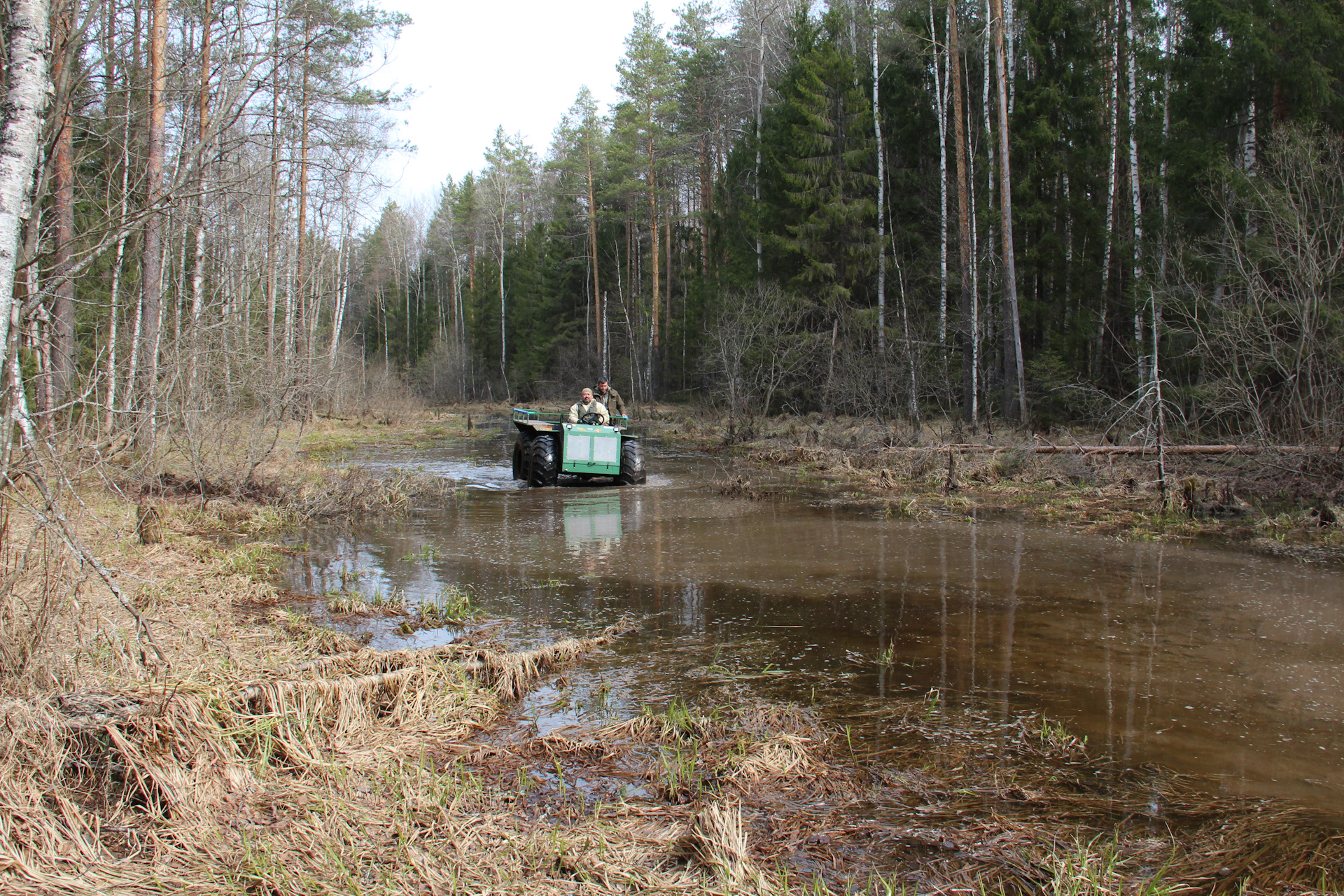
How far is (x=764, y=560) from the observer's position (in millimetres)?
8867

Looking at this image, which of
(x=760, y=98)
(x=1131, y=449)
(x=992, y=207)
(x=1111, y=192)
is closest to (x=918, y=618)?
(x=1131, y=449)

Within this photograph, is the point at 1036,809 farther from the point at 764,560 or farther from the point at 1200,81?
the point at 1200,81

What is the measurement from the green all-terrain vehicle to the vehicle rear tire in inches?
6.9

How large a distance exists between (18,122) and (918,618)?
609cm

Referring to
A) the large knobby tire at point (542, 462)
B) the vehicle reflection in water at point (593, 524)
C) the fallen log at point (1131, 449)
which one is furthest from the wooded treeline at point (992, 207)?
the large knobby tire at point (542, 462)

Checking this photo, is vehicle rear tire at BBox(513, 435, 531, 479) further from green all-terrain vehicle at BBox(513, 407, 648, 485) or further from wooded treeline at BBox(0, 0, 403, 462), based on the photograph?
wooded treeline at BBox(0, 0, 403, 462)

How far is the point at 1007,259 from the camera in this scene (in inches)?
749

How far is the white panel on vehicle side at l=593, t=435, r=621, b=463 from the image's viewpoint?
14.5 meters

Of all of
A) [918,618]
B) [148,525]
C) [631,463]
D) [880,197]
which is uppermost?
[880,197]

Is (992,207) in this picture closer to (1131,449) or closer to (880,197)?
(880,197)

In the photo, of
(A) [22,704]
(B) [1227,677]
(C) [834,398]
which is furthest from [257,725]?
(C) [834,398]

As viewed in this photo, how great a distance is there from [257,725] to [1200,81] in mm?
20272

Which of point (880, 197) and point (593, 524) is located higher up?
point (880, 197)

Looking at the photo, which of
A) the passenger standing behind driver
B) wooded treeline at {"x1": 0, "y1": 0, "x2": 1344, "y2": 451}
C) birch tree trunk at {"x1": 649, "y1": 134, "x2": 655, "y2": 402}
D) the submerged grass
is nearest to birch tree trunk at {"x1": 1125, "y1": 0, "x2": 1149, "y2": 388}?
wooded treeline at {"x1": 0, "y1": 0, "x2": 1344, "y2": 451}
